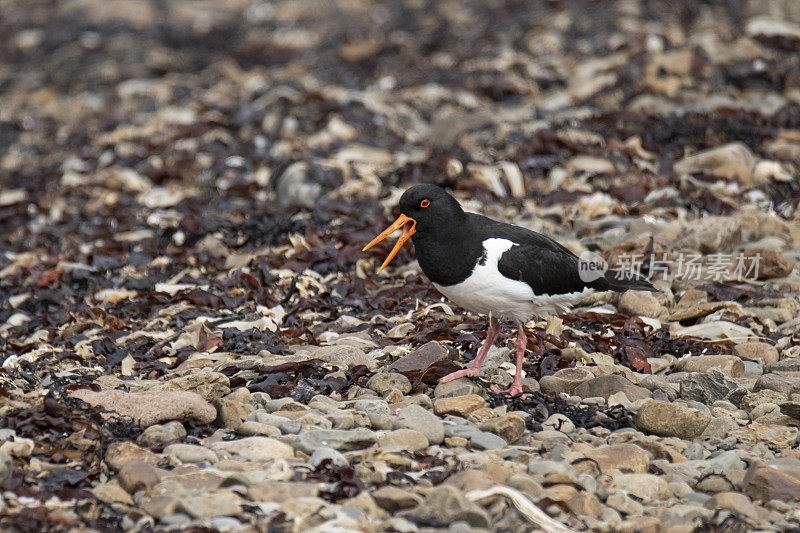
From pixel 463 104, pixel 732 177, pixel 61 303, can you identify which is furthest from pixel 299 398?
pixel 463 104

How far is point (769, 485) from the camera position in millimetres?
3826

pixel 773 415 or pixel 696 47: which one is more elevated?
pixel 696 47

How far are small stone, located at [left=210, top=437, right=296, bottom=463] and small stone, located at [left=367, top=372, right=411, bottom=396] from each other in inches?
35.3

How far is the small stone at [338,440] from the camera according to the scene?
13.2ft

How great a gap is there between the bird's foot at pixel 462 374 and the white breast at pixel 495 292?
34cm

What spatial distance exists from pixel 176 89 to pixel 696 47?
24.2 feet

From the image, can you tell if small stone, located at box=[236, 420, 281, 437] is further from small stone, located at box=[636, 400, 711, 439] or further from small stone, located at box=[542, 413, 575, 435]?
small stone, located at box=[636, 400, 711, 439]

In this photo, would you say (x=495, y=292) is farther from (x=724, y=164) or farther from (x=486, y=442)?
(x=724, y=164)

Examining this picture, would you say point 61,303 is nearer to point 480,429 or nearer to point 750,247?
point 480,429

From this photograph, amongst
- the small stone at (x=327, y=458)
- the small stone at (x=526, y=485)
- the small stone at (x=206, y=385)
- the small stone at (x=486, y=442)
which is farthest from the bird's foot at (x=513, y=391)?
the small stone at (x=206, y=385)

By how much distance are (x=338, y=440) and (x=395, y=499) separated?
25.1 inches

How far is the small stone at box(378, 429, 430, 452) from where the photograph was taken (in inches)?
159

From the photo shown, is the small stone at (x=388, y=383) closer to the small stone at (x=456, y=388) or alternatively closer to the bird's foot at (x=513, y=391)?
the small stone at (x=456, y=388)

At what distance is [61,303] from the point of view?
7230 millimetres
